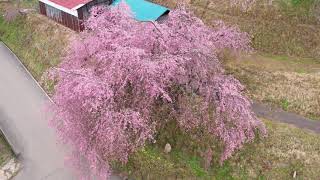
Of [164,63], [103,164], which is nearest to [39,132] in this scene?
[103,164]

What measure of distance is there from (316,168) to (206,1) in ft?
50.6

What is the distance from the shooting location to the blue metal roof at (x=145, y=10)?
2739cm

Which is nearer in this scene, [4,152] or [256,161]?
[256,161]

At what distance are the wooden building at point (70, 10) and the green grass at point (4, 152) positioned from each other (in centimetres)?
1053

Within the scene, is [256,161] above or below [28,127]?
above

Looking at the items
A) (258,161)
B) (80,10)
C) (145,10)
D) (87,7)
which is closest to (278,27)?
(145,10)

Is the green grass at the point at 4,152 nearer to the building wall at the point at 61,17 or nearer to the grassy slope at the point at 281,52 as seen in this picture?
the building wall at the point at 61,17

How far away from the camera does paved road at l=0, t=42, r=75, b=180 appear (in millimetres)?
21602

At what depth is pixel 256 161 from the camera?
773 inches

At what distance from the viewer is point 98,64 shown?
18.4m

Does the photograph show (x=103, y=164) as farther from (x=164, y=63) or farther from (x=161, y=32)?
(x=161, y=32)

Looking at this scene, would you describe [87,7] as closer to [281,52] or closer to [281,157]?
[281,52]

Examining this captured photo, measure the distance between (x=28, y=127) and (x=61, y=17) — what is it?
34.2 ft

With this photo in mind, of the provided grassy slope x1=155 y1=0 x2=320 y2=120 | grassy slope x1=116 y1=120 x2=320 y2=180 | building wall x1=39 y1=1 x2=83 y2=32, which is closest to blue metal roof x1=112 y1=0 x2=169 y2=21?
grassy slope x1=155 y1=0 x2=320 y2=120
